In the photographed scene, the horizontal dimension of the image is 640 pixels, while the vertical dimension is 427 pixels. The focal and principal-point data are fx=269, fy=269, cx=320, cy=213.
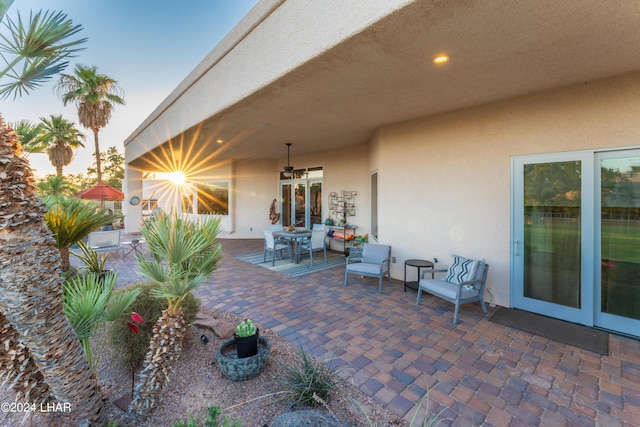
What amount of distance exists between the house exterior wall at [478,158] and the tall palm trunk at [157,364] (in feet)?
14.4

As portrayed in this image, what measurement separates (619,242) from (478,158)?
2.03 meters

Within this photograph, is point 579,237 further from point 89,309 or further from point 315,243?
point 89,309

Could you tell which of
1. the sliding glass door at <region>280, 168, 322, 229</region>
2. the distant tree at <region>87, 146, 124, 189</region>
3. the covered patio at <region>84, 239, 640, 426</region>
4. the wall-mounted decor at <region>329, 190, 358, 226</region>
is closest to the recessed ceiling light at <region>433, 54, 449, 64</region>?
the covered patio at <region>84, 239, 640, 426</region>

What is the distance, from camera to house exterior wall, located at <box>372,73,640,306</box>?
3.44 m

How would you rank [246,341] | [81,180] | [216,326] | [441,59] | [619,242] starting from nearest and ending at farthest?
[246,341] < [441,59] < [216,326] < [619,242] < [81,180]

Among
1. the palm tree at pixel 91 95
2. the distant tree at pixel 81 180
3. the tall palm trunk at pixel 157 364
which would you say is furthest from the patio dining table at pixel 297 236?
the distant tree at pixel 81 180

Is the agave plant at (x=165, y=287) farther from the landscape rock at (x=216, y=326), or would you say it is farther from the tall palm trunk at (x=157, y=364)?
the landscape rock at (x=216, y=326)

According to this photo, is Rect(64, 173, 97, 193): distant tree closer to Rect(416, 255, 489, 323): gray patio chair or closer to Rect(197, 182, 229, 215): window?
Rect(197, 182, 229, 215): window

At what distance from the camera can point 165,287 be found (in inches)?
82.7

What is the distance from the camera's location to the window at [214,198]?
11523mm

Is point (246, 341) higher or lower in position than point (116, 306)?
lower

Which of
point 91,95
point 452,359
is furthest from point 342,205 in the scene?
point 91,95

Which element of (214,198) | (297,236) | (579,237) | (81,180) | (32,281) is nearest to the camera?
(32,281)

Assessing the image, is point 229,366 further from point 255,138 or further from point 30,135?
point 255,138
